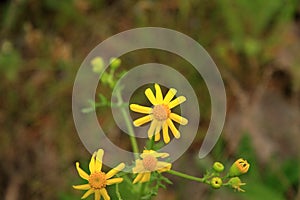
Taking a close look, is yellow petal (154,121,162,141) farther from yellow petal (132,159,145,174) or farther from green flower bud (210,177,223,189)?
green flower bud (210,177,223,189)

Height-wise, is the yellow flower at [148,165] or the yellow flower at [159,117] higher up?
the yellow flower at [159,117]

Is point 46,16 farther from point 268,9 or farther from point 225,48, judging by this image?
point 268,9

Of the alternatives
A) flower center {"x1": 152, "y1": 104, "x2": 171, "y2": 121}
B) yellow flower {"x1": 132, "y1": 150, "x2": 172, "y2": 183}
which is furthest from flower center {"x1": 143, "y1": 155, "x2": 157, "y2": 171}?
flower center {"x1": 152, "y1": 104, "x2": 171, "y2": 121}

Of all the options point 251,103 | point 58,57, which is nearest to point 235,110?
point 251,103

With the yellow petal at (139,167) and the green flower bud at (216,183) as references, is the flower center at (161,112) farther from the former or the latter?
the green flower bud at (216,183)

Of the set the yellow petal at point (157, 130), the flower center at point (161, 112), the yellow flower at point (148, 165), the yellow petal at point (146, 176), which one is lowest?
the yellow petal at point (146, 176)

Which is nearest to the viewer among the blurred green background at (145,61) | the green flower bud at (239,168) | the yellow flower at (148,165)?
the yellow flower at (148,165)

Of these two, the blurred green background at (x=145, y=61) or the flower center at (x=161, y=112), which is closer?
the flower center at (x=161, y=112)

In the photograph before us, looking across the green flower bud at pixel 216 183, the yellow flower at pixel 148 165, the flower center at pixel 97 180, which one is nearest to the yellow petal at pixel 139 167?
the yellow flower at pixel 148 165
